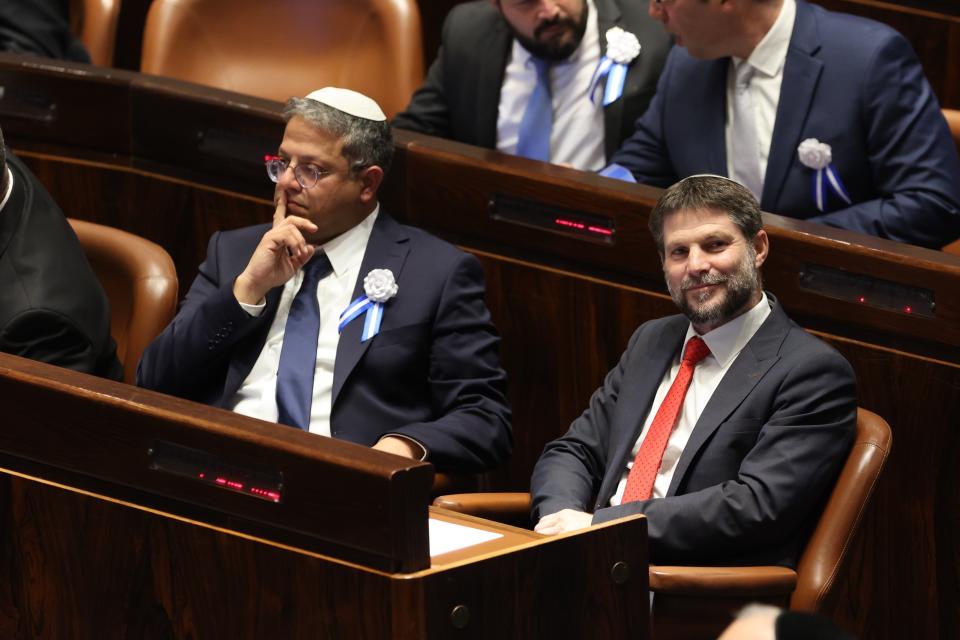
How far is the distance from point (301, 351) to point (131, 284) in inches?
8.4

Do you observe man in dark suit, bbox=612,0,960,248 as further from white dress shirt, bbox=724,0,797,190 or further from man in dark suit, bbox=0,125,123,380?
man in dark suit, bbox=0,125,123,380

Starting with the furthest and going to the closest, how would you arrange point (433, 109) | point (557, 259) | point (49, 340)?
point (433, 109) < point (557, 259) < point (49, 340)

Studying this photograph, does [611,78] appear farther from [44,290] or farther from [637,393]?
[44,290]

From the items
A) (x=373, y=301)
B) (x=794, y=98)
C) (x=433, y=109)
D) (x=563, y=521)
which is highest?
(x=794, y=98)

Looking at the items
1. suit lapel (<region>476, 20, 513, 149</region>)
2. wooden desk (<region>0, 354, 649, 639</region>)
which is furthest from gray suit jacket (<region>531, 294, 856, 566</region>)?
suit lapel (<region>476, 20, 513, 149</region>)

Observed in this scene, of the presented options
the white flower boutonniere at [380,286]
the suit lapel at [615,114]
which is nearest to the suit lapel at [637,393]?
the white flower boutonniere at [380,286]

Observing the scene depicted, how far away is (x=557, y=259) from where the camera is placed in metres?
1.67

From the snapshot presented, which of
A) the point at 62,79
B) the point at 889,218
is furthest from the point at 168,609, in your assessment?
the point at 62,79

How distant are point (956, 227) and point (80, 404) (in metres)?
0.99

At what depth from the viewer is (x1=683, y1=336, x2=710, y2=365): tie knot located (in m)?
1.44

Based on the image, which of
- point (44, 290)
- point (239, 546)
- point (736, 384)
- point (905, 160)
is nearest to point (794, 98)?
point (905, 160)

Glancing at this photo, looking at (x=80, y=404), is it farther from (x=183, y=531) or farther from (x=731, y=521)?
(x=731, y=521)

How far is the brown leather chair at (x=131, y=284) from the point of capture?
5.32 feet

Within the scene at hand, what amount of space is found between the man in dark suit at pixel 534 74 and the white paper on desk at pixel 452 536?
881mm
